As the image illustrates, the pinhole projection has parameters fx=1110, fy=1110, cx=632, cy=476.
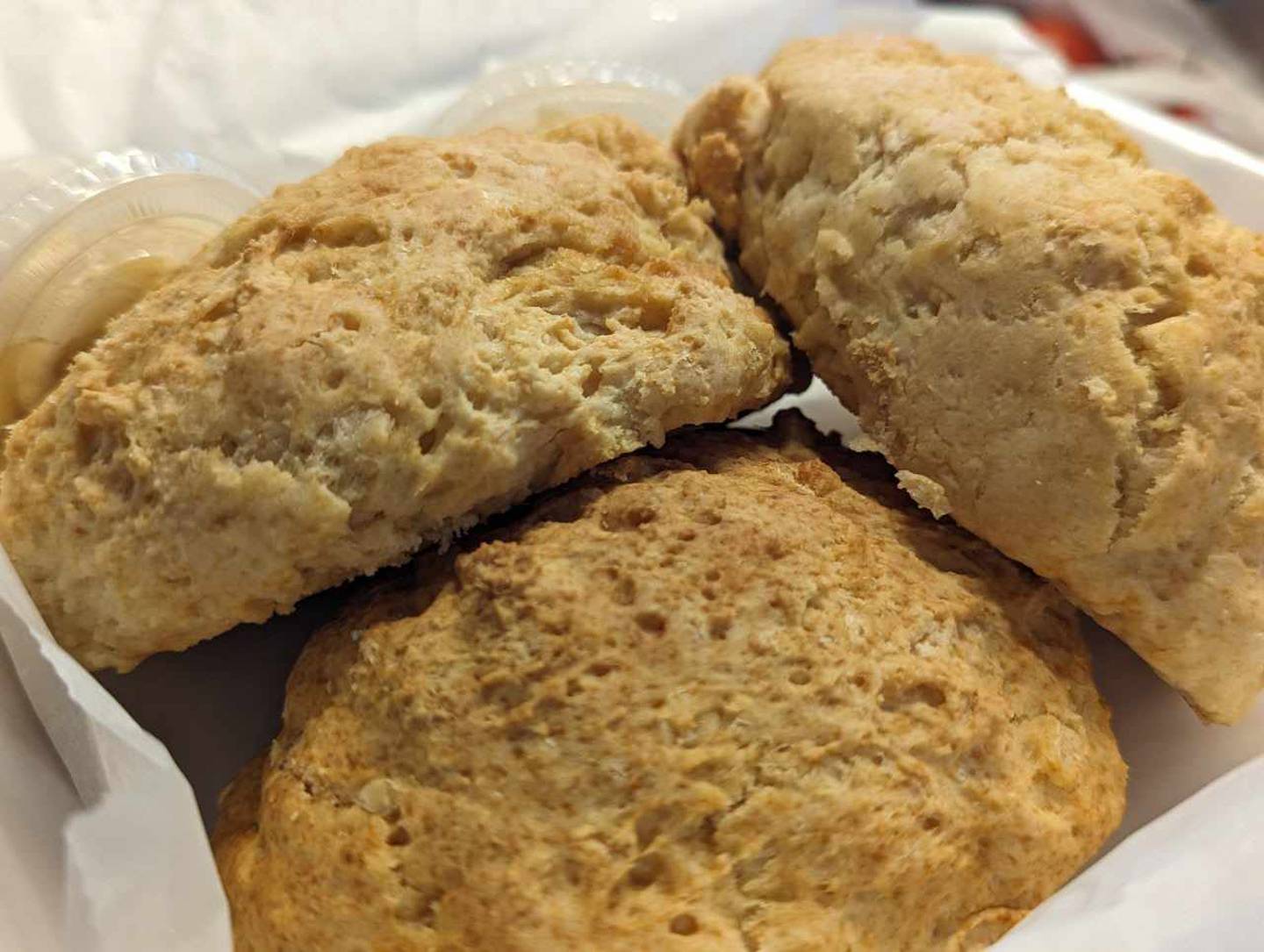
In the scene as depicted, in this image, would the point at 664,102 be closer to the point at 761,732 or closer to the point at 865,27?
the point at 865,27

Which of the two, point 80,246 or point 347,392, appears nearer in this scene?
point 347,392

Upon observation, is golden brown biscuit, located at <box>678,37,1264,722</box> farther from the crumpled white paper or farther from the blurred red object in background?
the blurred red object in background

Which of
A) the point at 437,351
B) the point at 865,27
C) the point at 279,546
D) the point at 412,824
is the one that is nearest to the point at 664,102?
the point at 865,27

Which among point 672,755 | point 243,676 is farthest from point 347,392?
point 243,676

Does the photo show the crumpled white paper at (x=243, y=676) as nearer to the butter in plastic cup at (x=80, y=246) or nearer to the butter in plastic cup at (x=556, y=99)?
the butter in plastic cup at (x=556, y=99)

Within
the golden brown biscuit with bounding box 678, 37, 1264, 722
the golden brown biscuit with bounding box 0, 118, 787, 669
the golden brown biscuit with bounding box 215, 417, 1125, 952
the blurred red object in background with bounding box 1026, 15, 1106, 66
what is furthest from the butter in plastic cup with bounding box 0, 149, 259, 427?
the blurred red object in background with bounding box 1026, 15, 1106, 66

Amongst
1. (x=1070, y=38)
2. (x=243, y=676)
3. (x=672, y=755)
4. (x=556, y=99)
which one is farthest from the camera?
(x=1070, y=38)

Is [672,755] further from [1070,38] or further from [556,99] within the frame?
[1070,38]
